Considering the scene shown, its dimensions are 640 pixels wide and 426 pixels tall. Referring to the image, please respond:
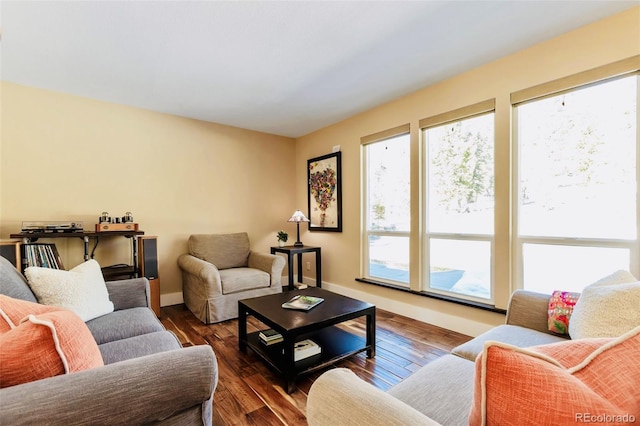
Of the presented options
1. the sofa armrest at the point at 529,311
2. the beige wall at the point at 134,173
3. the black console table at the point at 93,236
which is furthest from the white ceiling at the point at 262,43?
the sofa armrest at the point at 529,311

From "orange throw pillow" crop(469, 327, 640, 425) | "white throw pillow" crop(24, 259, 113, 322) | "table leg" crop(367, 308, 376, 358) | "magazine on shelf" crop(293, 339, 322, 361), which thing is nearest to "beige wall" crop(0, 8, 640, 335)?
"table leg" crop(367, 308, 376, 358)

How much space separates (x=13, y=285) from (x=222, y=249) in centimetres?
218

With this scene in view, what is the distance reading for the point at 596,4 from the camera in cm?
178

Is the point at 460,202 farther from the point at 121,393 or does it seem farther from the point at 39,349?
the point at 39,349

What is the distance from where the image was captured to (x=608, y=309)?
4.08 ft

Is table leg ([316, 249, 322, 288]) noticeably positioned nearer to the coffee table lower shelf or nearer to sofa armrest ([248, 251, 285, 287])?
sofa armrest ([248, 251, 285, 287])

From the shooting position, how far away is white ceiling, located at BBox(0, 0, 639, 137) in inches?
70.9

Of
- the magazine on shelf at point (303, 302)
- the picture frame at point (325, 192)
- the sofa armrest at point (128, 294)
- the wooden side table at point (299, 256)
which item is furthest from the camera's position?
the picture frame at point (325, 192)

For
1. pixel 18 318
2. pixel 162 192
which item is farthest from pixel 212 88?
pixel 18 318

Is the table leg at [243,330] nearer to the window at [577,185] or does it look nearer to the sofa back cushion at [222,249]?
the sofa back cushion at [222,249]

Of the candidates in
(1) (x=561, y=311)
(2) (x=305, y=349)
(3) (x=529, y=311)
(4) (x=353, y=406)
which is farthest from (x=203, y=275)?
(1) (x=561, y=311)

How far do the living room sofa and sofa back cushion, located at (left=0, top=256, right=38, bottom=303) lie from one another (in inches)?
63.6

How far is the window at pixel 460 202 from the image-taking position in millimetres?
2580

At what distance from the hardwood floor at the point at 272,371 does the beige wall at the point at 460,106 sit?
0.74 feet
